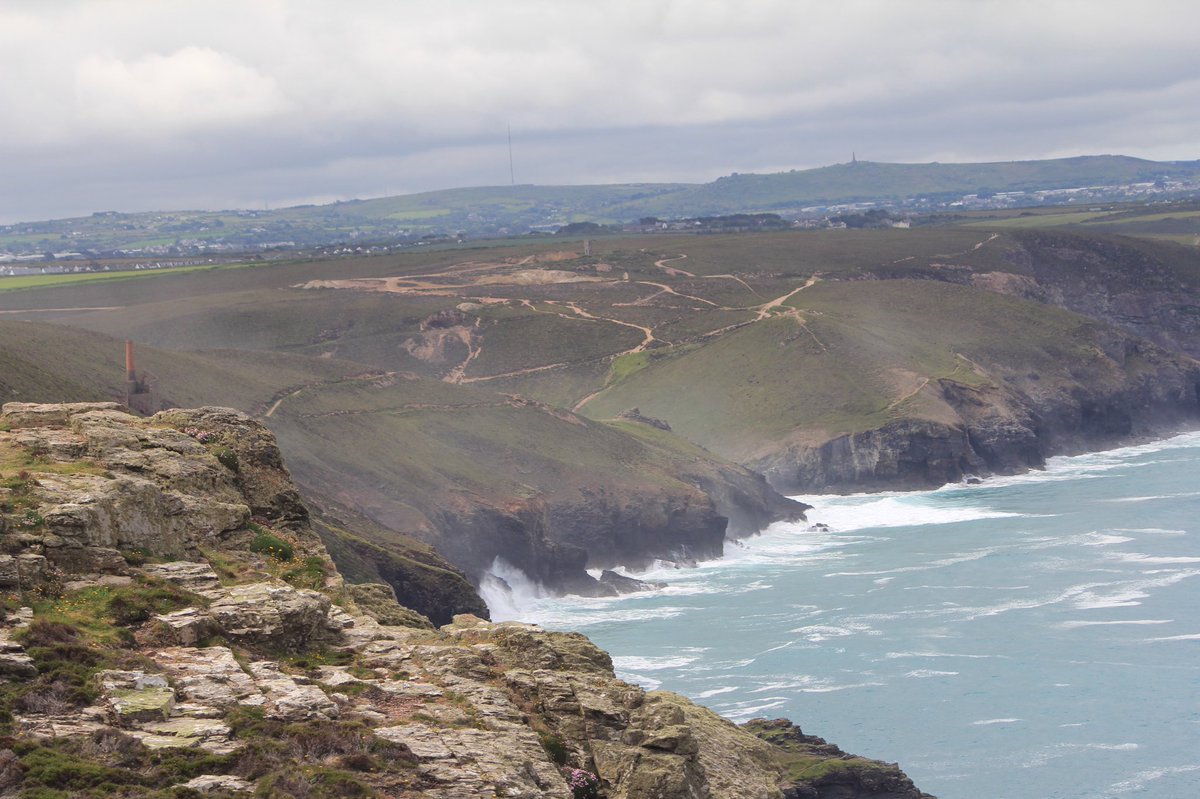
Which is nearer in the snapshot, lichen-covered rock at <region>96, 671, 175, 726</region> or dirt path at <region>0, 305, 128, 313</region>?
lichen-covered rock at <region>96, 671, 175, 726</region>

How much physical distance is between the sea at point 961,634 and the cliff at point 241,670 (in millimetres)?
32042

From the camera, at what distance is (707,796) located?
2311 centimetres

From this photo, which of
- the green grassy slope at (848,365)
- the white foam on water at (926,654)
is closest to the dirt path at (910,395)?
the green grassy slope at (848,365)

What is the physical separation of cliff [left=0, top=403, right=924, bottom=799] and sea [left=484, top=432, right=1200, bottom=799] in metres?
32.0

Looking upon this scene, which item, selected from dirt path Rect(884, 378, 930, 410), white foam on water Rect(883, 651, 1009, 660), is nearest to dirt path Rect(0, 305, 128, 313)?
dirt path Rect(884, 378, 930, 410)

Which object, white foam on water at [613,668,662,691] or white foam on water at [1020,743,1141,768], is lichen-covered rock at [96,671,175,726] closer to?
white foam on water at [1020,743,1141,768]

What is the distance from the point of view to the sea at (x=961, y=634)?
5756 cm

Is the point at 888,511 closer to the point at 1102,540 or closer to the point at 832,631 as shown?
the point at 1102,540

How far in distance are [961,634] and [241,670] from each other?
60315 mm

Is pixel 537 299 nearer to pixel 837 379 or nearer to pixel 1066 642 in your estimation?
pixel 837 379

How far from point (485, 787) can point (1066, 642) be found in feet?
194

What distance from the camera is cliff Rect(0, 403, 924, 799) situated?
19.1 metres

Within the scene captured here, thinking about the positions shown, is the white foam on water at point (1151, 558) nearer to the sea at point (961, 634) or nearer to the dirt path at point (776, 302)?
the sea at point (961, 634)

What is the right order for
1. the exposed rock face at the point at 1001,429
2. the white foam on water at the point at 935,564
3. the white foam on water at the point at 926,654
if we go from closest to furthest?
1. the white foam on water at the point at 926,654
2. the white foam on water at the point at 935,564
3. the exposed rock face at the point at 1001,429
